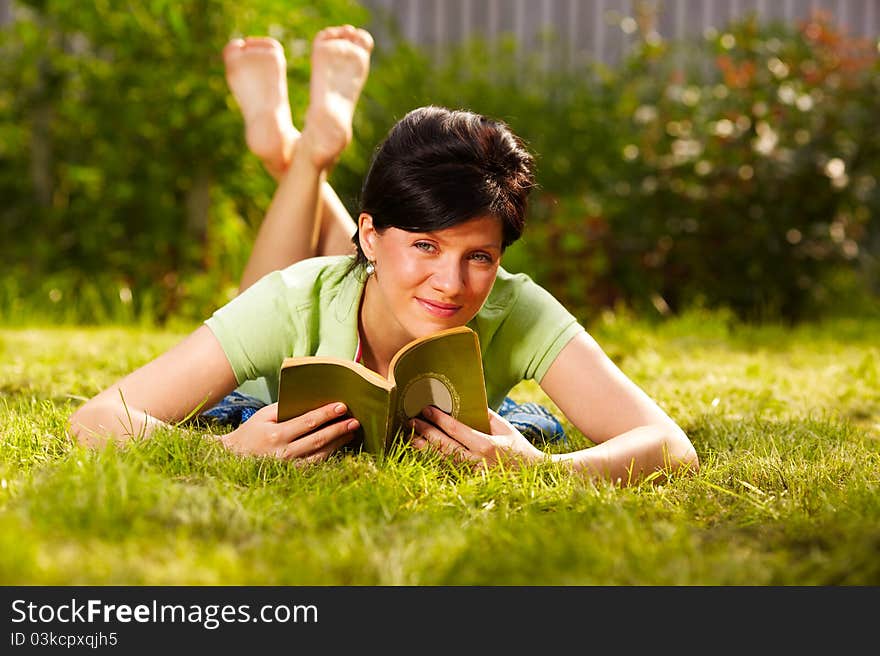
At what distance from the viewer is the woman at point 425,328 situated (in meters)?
2.27

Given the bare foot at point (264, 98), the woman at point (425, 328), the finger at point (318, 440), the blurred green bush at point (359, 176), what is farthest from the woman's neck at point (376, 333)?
the blurred green bush at point (359, 176)

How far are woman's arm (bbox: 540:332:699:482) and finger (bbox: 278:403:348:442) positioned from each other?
0.51 metres

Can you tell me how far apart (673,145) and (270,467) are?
4.51 metres

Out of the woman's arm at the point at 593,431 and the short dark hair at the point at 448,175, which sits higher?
the short dark hair at the point at 448,175

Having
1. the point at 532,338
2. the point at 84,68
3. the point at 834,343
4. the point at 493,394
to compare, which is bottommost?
the point at 834,343

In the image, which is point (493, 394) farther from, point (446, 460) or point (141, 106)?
point (141, 106)

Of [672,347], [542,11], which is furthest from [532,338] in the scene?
[542,11]

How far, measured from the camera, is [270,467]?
2.20 metres

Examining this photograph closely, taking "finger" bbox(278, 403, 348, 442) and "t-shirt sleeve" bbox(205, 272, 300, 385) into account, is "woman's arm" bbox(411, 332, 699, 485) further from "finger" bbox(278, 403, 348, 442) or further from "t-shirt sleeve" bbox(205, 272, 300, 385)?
"t-shirt sleeve" bbox(205, 272, 300, 385)

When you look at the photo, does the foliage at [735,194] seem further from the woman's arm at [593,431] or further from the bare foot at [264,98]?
the woman's arm at [593,431]

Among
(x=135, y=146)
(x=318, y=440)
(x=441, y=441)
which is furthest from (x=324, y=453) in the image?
(x=135, y=146)

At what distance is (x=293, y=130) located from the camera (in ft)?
12.2
